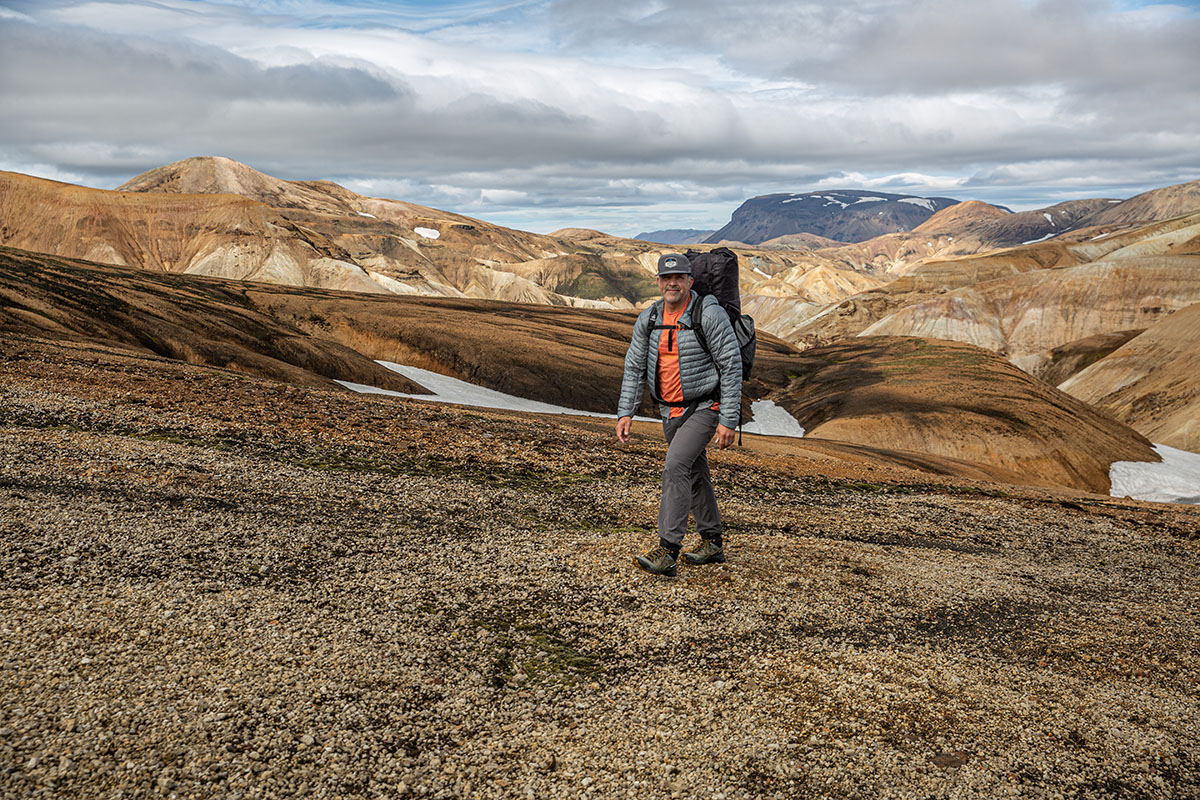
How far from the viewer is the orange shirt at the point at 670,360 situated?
8477 millimetres

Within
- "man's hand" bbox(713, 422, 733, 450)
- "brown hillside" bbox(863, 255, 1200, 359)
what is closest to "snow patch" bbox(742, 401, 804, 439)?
"man's hand" bbox(713, 422, 733, 450)

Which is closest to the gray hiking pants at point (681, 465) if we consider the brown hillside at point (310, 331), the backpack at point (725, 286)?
the backpack at point (725, 286)

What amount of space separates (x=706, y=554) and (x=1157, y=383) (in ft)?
320

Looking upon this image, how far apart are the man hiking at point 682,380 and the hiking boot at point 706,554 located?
54 cm

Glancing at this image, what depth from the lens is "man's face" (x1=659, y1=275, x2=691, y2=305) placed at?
27.3 ft

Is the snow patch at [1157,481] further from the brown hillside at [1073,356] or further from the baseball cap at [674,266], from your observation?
the brown hillside at [1073,356]

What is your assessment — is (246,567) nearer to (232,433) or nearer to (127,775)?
(127,775)

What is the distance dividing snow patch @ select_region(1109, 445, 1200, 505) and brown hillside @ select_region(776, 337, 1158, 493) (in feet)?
2.98

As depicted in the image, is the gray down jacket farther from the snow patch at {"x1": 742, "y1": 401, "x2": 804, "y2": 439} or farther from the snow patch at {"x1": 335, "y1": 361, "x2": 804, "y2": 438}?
the snow patch at {"x1": 742, "y1": 401, "x2": 804, "y2": 439}

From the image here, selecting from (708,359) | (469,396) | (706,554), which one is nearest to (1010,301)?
(469,396)

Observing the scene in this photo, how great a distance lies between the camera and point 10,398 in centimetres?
1388

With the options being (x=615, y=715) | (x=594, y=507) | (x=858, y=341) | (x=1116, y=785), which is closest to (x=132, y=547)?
(x=615, y=715)

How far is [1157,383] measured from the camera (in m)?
84.2

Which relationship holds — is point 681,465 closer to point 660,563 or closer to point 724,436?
point 724,436
